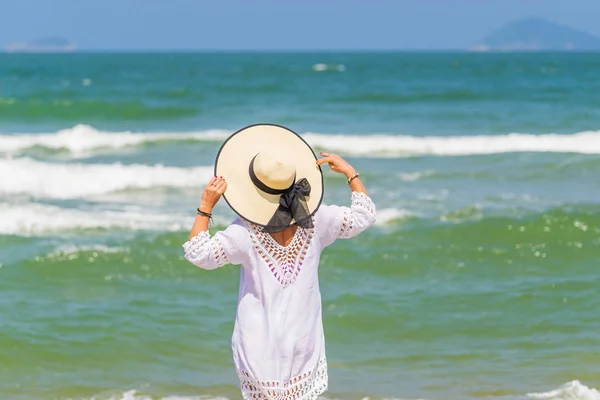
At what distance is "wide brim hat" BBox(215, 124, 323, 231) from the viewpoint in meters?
3.54

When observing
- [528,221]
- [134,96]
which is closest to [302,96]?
[134,96]

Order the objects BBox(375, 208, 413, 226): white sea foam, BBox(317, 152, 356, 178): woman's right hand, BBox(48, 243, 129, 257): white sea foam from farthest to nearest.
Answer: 1. BBox(375, 208, 413, 226): white sea foam
2. BBox(48, 243, 129, 257): white sea foam
3. BBox(317, 152, 356, 178): woman's right hand

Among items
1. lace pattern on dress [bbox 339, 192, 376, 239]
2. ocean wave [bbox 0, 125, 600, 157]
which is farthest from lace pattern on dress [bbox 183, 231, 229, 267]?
ocean wave [bbox 0, 125, 600, 157]

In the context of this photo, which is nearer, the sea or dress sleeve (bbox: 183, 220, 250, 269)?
dress sleeve (bbox: 183, 220, 250, 269)

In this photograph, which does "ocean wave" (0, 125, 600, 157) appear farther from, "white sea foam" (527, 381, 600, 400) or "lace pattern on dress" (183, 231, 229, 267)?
"lace pattern on dress" (183, 231, 229, 267)

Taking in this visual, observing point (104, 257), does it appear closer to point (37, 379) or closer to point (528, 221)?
point (37, 379)

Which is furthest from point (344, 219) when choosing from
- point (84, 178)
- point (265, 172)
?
point (84, 178)

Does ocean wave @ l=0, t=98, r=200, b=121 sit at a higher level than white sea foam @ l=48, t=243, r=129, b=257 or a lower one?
higher

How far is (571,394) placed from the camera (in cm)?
586

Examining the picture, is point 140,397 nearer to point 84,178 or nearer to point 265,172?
point 265,172

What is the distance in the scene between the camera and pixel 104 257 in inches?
369

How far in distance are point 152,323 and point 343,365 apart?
5.80 feet

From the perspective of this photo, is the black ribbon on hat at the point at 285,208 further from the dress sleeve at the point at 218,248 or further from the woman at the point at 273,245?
the dress sleeve at the point at 218,248

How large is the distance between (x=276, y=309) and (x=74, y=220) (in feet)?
26.4
